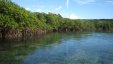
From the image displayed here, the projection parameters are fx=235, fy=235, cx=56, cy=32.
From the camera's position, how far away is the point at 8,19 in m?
51.4

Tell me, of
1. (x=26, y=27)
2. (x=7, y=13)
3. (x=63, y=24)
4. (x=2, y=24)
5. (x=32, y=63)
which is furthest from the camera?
(x=63, y=24)

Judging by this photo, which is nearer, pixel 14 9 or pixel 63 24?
pixel 14 9

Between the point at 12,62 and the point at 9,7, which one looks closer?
the point at 12,62

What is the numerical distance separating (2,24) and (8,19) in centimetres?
237

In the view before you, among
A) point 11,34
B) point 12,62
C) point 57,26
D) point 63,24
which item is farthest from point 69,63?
point 63,24

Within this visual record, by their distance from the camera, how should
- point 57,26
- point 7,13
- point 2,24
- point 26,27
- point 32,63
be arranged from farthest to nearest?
point 57,26 < point 26,27 < point 7,13 < point 2,24 < point 32,63

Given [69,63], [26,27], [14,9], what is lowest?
[69,63]

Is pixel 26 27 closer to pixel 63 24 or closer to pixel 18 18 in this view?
pixel 18 18

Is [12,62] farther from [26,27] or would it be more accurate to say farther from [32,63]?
[26,27]

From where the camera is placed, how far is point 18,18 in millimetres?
55438

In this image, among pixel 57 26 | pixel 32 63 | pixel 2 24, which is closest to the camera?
pixel 32 63

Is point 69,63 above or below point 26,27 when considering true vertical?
below

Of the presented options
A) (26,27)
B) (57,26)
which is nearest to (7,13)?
(26,27)

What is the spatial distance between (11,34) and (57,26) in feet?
170
